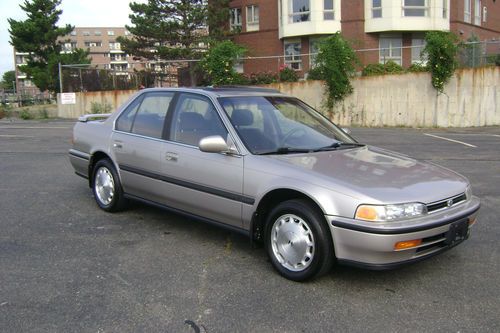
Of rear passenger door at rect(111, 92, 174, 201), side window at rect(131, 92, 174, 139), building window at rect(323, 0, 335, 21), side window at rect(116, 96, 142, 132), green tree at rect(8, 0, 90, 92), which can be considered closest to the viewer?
rear passenger door at rect(111, 92, 174, 201)

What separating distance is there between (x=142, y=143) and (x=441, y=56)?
51.4 ft

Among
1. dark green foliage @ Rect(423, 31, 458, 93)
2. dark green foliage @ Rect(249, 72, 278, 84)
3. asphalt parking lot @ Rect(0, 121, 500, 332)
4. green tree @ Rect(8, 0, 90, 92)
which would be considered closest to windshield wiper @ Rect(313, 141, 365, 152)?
asphalt parking lot @ Rect(0, 121, 500, 332)

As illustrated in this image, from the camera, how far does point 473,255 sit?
4.66m

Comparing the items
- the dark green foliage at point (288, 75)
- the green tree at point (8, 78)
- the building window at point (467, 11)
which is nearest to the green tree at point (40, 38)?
the dark green foliage at point (288, 75)

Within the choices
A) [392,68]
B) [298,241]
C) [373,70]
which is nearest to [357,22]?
[392,68]

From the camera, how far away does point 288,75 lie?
22.8m

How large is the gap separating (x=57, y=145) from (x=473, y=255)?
36.6 feet

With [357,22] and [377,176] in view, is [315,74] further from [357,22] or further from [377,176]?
[377,176]

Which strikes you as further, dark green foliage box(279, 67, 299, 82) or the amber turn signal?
dark green foliage box(279, 67, 299, 82)

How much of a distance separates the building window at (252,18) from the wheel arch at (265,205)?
104 feet

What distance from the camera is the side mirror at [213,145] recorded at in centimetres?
447

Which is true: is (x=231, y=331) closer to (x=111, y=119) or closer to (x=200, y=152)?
(x=200, y=152)

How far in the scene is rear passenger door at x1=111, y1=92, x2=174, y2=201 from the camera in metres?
5.36

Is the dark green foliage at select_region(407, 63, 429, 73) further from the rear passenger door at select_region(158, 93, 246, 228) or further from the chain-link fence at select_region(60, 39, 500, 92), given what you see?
the rear passenger door at select_region(158, 93, 246, 228)
